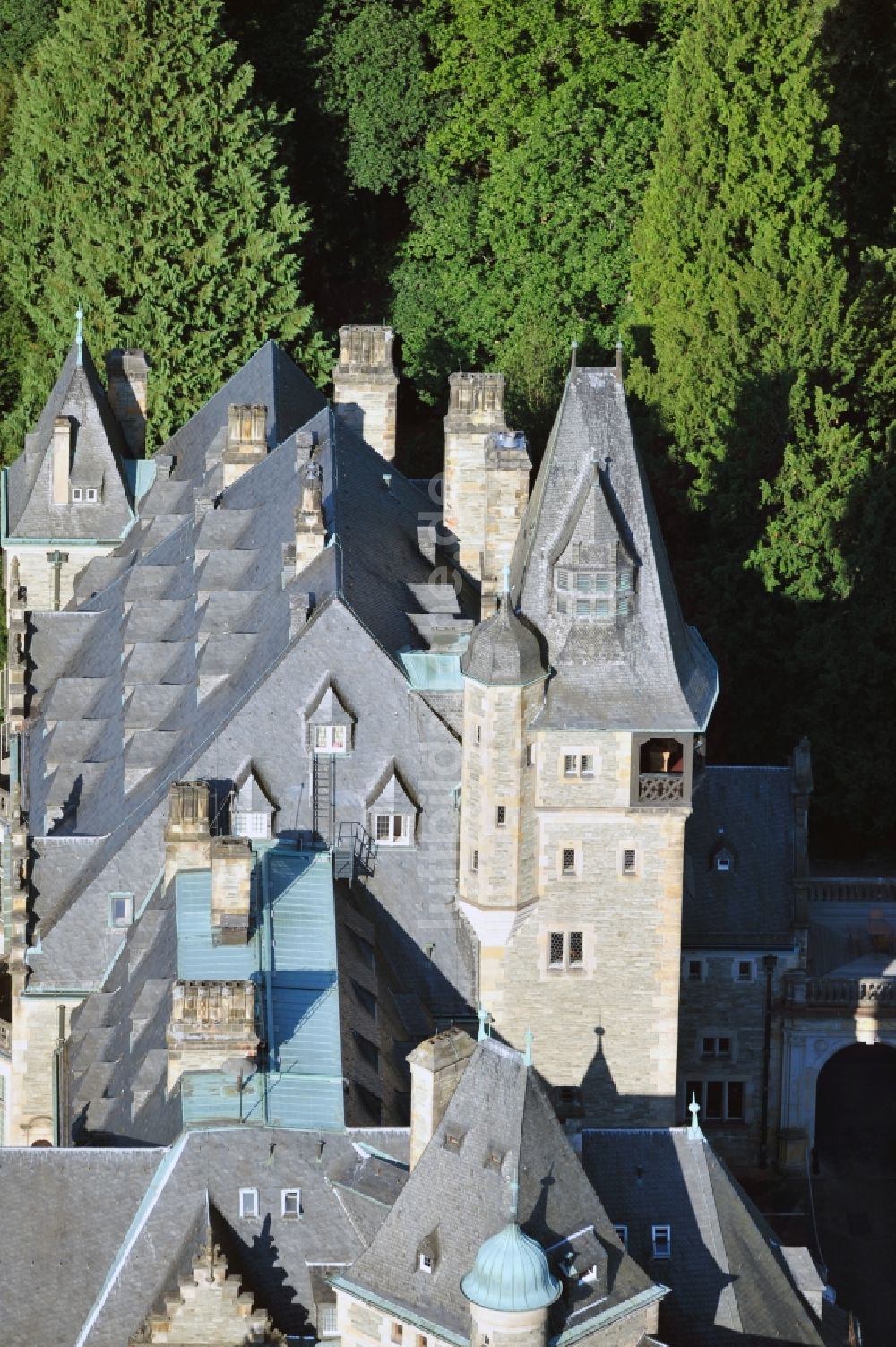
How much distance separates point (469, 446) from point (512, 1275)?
45.8 metres

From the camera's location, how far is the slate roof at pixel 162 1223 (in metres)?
75.6

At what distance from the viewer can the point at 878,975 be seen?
100500mm

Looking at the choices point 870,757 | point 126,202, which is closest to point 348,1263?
point 870,757

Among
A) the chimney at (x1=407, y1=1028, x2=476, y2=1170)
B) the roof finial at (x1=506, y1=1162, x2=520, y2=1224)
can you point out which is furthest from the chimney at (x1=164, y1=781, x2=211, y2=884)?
the roof finial at (x1=506, y1=1162, x2=520, y2=1224)

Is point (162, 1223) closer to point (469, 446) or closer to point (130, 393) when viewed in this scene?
point (469, 446)

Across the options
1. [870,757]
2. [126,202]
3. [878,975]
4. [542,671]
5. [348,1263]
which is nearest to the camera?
[348,1263]

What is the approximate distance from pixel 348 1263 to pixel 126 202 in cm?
6199

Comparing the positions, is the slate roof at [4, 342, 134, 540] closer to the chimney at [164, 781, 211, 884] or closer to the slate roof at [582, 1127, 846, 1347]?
the chimney at [164, 781, 211, 884]

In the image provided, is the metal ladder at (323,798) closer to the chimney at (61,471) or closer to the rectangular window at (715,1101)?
the rectangular window at (715,1101)

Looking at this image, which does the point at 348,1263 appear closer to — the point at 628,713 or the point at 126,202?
the point at 628,713

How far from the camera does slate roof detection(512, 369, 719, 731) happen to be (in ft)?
283

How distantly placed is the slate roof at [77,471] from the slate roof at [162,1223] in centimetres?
4343

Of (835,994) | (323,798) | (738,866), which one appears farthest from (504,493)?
(835,994)

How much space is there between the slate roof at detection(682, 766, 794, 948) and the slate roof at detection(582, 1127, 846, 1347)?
58.2 ft
